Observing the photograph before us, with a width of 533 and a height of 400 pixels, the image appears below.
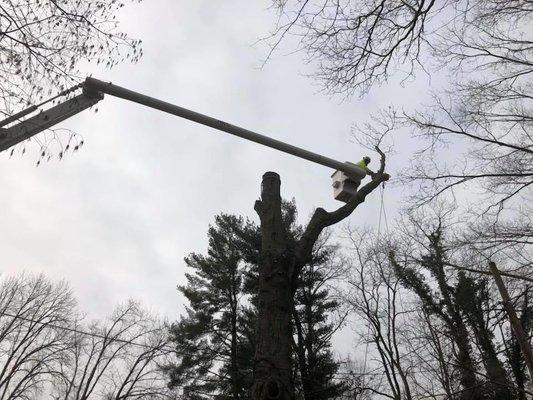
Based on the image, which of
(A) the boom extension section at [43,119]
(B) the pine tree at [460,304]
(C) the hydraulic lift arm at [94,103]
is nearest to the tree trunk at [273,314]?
(C) the hydraulic lift arm at [94,103]

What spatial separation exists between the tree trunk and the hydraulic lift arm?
765mm

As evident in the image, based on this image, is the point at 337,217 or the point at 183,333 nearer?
the point at 337,217

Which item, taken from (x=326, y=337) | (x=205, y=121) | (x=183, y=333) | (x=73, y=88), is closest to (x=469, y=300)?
(x=326, y=337)

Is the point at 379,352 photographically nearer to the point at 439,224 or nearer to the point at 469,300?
the point at 469,300

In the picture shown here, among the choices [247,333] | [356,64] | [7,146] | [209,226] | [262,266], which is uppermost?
[209,226]

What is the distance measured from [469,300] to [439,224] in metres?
3.31

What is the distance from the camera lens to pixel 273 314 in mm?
4031

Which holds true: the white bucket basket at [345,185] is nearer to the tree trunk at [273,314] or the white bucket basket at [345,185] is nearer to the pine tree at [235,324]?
the tree trunk at [273,314]

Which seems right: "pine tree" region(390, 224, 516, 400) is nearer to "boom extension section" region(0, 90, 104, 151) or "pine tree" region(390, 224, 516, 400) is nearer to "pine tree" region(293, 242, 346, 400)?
"pine tree" region(293, 242, 346, 400)

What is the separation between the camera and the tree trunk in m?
3.69

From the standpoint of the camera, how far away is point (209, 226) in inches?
819

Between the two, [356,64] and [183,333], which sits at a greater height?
[183,333]

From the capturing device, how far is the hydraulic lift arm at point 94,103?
3709 millimetres

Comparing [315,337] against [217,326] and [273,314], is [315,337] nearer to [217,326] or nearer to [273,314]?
[217,326]
